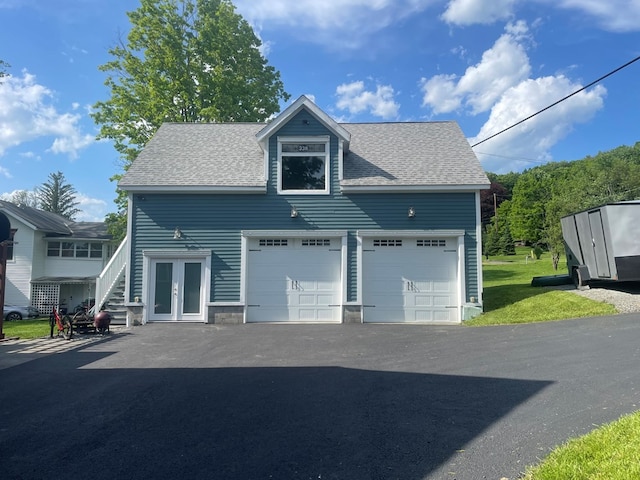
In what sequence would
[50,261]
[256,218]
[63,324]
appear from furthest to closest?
[50,261] < [256,218] < [63,324]

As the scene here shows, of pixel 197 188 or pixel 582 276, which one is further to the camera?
pixel 582 276

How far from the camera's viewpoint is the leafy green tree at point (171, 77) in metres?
21.2

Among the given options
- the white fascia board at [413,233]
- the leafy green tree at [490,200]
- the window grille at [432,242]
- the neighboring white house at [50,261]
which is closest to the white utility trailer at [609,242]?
the white fascia board at [413,233]

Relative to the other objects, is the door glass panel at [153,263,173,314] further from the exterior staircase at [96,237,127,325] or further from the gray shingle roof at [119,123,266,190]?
the gray shingle roof at [119,123,266,190]

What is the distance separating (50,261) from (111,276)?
772 inches

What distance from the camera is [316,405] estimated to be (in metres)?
4.88

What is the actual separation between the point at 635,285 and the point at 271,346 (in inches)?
411

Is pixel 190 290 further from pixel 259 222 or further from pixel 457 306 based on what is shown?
pixel 457 306

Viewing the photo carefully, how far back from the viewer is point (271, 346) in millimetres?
8672

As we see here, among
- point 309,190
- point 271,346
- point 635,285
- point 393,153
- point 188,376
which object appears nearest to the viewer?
point 188,376

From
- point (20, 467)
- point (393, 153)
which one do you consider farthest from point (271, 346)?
point (393, 153)

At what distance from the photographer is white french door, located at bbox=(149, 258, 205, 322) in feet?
40.8

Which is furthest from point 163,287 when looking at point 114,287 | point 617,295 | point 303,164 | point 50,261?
point 50,261

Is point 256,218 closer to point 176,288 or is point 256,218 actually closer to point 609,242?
point 176,288
